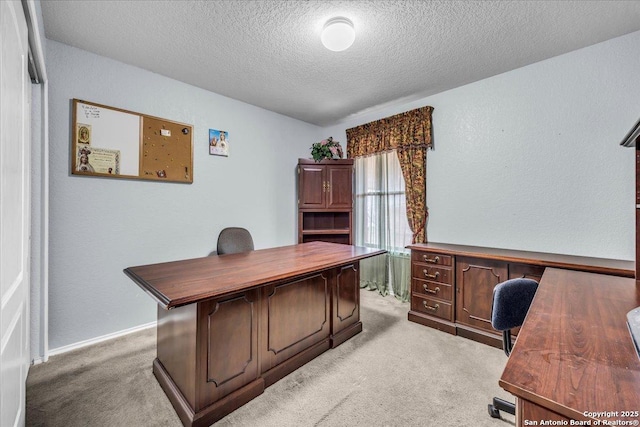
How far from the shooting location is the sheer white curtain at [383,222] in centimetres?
372

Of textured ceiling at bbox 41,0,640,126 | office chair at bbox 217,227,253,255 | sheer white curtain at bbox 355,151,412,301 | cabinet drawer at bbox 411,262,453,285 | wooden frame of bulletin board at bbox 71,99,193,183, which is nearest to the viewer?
textured ceiling at bbox 41,0,640,126

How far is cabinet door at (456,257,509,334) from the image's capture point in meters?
2.43

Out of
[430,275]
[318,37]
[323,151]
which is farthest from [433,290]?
[318,37]

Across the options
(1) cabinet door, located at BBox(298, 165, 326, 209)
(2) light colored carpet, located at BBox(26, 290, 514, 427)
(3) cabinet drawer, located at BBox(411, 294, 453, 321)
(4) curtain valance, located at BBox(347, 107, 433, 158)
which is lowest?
(2) light colored carpet, located at BBox(26, 290, 514, 427)

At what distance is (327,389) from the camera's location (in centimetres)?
182

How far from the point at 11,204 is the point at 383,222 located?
11.7 ft

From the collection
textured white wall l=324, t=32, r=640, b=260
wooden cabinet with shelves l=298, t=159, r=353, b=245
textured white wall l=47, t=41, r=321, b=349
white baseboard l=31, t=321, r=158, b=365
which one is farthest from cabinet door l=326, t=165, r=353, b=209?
white baseboard l=31, t=321, r=158, b=365

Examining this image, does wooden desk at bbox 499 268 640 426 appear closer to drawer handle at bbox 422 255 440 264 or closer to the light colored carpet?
the light colored carpet

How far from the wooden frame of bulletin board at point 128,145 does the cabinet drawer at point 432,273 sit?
2.75m

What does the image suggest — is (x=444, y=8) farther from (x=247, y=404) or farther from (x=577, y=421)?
(x=247, y=404)

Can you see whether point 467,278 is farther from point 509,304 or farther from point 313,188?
point 313,188

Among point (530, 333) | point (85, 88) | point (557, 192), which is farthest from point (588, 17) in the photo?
point (85, 88)

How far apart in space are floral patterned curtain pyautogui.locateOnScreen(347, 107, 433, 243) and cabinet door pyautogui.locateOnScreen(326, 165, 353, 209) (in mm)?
676

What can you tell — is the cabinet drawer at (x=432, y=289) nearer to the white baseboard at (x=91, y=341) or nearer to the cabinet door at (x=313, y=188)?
the cabinet door at (x=313, y=188)
